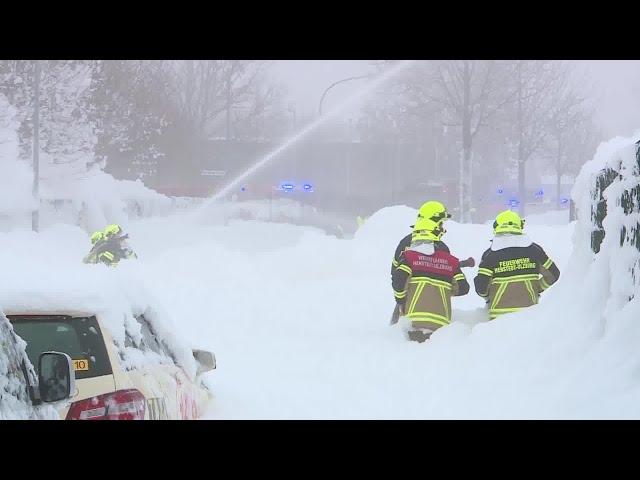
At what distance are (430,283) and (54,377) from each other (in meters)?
7.08

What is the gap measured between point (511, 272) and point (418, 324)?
1153 millimetres

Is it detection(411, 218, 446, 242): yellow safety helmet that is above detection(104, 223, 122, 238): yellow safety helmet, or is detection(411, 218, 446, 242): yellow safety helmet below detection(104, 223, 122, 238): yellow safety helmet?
above

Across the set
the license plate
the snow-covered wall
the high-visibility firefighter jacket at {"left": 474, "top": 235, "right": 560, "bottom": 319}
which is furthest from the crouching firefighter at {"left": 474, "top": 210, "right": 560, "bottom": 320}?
the license plate

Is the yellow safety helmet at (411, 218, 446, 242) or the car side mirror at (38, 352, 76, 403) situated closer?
the car side mirror at (38, 352, 76, 403)

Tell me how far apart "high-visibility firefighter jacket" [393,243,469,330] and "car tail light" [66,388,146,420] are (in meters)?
6.02

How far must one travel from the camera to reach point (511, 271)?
34.8ft

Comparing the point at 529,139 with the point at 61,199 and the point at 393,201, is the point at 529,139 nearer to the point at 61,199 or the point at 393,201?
the point at 393,201

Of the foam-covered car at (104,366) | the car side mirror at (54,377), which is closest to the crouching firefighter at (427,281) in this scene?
the foam-covered car at (104,366)

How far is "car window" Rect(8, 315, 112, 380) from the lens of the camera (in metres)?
5.07

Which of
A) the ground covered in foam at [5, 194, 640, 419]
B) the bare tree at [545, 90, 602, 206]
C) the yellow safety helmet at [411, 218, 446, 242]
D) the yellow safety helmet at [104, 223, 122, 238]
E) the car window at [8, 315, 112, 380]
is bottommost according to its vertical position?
the ground covered in foam at [5, 194, 640, 419]

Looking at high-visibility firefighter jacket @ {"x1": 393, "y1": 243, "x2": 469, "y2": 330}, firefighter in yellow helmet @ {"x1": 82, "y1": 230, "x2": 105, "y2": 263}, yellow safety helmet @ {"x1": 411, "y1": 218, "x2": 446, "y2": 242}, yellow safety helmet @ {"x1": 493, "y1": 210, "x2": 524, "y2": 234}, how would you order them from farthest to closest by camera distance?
firefighter in yellow helmet @ {"x1": 82, "y1": 230, "x2": 105, "y2": 263}, yellow safety helmet @ {"x1": 411, "y1": 218, "x2": 446, "y2": 242}, high-visibility firefighter jacket @ {"x1": 393, "y1": 243, "x2": 469, "y2": 330}, yellow safety helmet @ {"x1": 493, "y1": 210, "x2": 524, "y2": 234}

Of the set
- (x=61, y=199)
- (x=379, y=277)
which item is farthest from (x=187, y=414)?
(x=61, y=199)

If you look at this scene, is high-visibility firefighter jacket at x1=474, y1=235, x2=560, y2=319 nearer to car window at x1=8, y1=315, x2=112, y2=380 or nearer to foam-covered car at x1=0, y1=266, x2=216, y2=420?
foam-covered car at x1=0, y1=266, x2=216, y2=420
